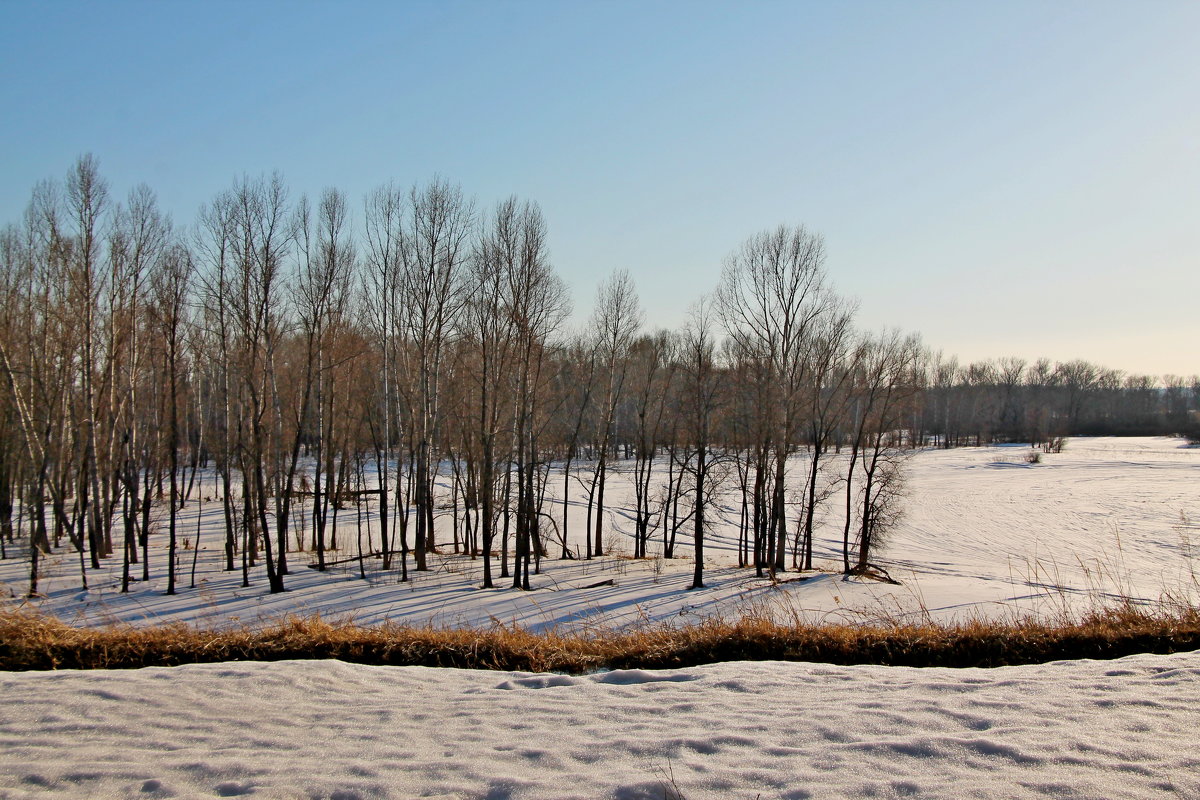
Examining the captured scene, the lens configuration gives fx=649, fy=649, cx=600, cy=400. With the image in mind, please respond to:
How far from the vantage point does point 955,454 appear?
73938 mm

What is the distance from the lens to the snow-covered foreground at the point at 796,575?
45.1 feet

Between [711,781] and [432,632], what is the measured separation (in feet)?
12.1

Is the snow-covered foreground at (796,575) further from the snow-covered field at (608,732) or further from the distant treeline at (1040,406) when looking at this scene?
the distant treeline at (1040,406)

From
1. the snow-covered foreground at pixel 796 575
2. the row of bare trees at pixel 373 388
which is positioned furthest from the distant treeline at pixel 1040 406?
the row of bare trees at pixel 373 388

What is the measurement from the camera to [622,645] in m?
5.88

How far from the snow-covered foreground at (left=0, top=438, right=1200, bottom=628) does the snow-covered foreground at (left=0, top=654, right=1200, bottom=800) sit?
195cm

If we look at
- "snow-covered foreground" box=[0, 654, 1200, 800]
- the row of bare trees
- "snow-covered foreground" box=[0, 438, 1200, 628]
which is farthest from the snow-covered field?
the row of bare trees

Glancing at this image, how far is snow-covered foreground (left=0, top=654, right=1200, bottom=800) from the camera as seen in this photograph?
3.22m

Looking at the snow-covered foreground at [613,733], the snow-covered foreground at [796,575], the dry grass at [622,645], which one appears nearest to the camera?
the snow-covered foreground at [613,733]

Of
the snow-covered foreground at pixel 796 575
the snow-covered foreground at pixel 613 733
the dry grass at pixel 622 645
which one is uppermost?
the snow-covered foreground at pixel 613 733

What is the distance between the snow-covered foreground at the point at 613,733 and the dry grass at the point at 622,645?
598mm

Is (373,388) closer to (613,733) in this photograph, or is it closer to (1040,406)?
(613,733)

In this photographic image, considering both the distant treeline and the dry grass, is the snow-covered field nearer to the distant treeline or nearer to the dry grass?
the dry grass

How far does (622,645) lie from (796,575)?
1759cm
